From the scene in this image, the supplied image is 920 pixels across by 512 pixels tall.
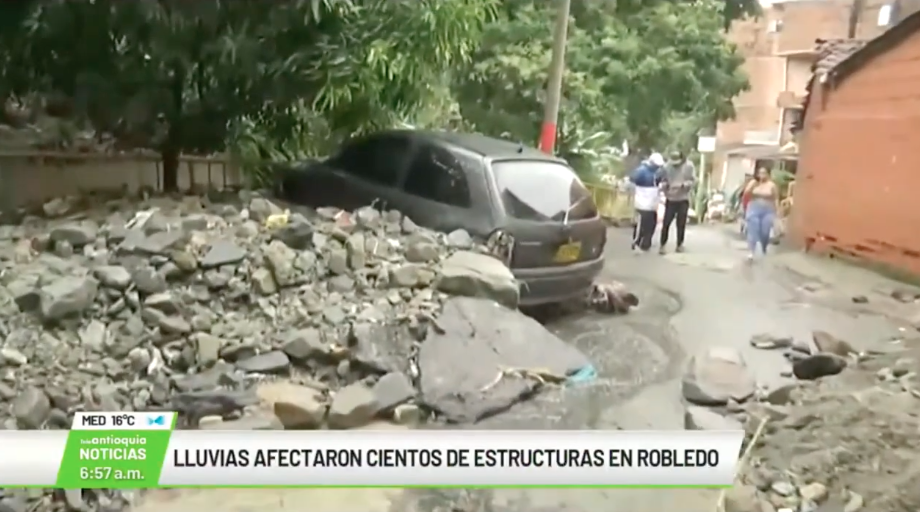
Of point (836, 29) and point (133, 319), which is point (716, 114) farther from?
point (133, 319)

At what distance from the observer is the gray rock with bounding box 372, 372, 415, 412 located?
128 cm

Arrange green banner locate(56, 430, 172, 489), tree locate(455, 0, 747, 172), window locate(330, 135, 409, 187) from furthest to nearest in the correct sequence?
window locate(330, 135, 409, 187) < tree locate(455, 0, 747, 172) < green banner locate(56, 430, 172, 489)

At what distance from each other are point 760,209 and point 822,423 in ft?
1.24

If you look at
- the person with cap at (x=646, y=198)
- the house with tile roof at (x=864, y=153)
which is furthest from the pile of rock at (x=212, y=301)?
the house with tile roof at (x=864, y=153)

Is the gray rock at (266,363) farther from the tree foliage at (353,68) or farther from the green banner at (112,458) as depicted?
the tree foliage at (353,68)

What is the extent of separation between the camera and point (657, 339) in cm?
135

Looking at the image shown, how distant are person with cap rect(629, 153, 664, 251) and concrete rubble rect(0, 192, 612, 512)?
0.80 feet

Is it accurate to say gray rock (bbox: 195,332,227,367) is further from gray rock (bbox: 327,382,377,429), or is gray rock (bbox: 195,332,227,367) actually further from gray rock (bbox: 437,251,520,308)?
gray rock (bbox: 437,251,520,308)

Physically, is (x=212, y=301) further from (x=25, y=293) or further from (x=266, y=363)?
(x=25, y=293)

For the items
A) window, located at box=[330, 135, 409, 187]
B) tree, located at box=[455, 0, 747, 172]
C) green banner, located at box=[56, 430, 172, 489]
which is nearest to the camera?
green banner, located at box=[56, 430, 172, 489]

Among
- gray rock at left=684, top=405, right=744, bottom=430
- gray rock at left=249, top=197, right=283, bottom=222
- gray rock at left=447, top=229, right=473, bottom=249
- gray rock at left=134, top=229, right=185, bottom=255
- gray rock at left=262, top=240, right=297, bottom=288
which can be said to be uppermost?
gray rock at left=249, top=197, right=283, bottom=222

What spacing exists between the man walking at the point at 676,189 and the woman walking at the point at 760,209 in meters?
0.11

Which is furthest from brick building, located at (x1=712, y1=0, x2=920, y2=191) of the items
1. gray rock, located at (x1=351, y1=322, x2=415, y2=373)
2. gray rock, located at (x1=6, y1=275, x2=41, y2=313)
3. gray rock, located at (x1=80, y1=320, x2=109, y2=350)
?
gray rock, located at (x1=6, y1=275, x2=41, y2=313)

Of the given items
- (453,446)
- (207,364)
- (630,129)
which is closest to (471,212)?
(630,129)
